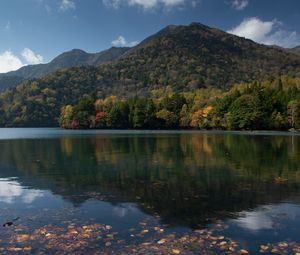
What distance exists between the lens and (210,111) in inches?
6102

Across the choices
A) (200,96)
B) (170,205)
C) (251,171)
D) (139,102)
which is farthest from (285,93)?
(170,205)

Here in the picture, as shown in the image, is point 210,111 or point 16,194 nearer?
point 16,194

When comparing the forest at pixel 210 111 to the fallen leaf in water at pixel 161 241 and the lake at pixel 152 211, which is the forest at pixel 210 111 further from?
the fallen leaf in water at pixel 161 241

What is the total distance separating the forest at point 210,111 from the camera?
132m

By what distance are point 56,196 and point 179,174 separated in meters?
10.5

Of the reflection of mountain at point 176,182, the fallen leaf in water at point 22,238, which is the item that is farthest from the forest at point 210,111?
the fallen leaf in water at point 22,238

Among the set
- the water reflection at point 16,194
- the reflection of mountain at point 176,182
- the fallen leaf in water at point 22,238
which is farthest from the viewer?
the water reflection at point 16,194

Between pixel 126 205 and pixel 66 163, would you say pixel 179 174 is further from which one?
pixel 66 163

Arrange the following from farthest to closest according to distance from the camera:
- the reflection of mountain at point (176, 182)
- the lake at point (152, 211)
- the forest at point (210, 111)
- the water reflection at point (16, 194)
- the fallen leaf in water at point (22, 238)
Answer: the forest at point (210, 111) → the water reflection at point (16, 194) → the reflection of mountain at point (176, 182) → the fallen leaf in water at point (22, 238) → the lake at point (152, 211)

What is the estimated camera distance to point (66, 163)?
35.7 m

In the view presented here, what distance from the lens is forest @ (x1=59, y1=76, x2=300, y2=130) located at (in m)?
132

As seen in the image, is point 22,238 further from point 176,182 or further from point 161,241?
point 176,182

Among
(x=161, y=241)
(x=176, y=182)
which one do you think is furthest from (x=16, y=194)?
(x=161, y=241)

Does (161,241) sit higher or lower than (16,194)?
higher
